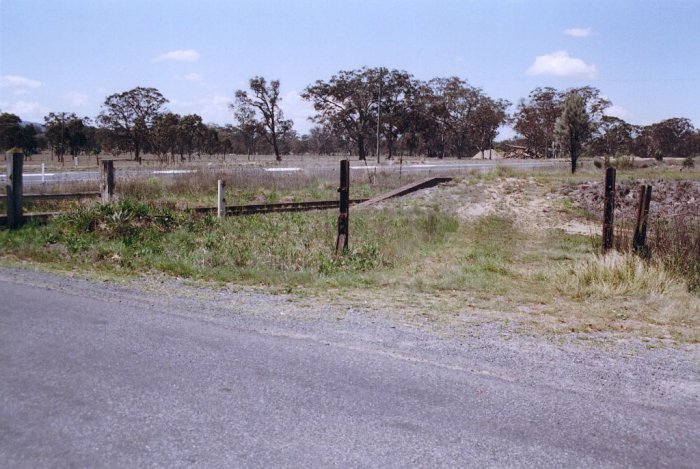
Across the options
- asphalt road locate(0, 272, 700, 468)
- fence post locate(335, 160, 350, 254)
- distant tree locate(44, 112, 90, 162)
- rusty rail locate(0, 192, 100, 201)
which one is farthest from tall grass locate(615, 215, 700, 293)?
distant tree locate(44, 112, 90, 162)

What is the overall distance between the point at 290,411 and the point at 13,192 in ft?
35.3

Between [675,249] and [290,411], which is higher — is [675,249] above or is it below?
above

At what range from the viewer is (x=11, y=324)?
6.06 meters

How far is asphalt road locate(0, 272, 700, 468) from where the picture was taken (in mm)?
3557

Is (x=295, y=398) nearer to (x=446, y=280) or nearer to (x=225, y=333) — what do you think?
A: (x=225, y=333)


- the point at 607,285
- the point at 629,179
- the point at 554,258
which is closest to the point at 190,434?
the point at 607,285

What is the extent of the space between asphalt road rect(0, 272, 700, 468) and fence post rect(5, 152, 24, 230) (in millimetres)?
7805

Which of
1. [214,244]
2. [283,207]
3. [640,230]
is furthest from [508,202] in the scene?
[214,244]

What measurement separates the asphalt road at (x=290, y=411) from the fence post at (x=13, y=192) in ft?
25.6

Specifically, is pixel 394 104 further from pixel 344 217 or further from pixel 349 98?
pixel 344 217

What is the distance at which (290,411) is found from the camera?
4.09 m

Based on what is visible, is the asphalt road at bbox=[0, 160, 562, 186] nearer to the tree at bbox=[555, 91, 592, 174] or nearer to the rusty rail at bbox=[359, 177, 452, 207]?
the tree at bbox=[555, 91, 592, 174]

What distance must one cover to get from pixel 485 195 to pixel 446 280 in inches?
556

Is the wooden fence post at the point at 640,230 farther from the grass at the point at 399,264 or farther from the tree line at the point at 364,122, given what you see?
the tree line at the point at 364,122
